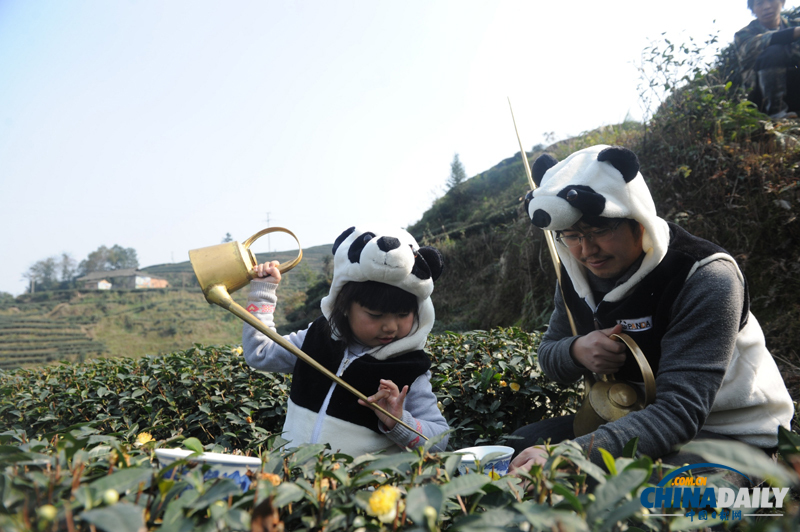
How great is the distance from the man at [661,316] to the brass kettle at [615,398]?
4 cm

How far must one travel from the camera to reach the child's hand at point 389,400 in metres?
1.59

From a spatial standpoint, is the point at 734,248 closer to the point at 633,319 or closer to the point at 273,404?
the point at 633,319

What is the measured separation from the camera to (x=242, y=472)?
838mm

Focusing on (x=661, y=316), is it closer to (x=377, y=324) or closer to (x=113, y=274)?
(x=377, y=324)

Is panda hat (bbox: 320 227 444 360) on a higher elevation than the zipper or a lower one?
higher

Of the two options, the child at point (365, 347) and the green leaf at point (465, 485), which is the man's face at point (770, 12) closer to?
the child at point (365, 347)

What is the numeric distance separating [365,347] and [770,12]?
572 cm

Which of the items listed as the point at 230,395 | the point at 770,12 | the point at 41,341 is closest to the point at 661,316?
the point at 230,395

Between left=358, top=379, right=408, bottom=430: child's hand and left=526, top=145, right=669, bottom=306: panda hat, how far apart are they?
2.47ft

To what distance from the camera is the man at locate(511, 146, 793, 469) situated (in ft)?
4.23

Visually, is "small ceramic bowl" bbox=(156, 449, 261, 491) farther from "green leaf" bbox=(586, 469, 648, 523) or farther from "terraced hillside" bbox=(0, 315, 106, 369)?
"terraced hillside" bbox=(0, 315, 106, 369)

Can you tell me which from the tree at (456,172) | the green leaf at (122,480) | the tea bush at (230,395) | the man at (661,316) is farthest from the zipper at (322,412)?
the tree at (456,172)

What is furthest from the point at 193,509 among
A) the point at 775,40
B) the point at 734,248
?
the point at 775,40

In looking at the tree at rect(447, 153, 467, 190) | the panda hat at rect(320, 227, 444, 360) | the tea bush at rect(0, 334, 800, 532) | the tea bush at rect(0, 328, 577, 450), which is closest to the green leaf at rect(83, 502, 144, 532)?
the tea bush at rect(0, 334, 800, 532)
